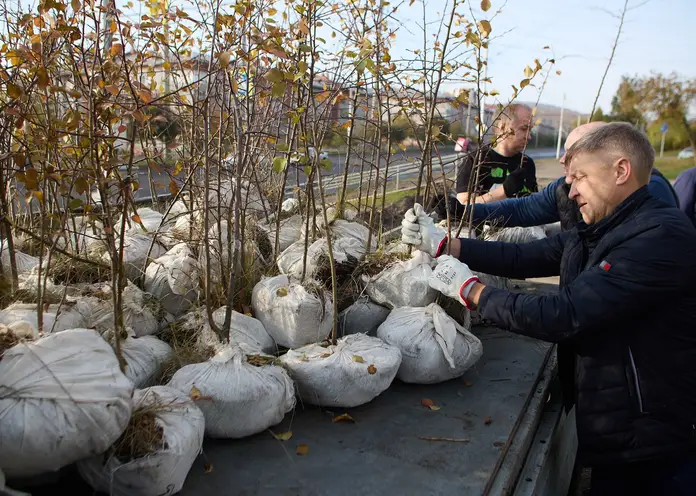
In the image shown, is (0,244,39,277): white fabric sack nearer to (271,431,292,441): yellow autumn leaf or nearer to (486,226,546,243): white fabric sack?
(271,431,292,441): yellow autumn leaf

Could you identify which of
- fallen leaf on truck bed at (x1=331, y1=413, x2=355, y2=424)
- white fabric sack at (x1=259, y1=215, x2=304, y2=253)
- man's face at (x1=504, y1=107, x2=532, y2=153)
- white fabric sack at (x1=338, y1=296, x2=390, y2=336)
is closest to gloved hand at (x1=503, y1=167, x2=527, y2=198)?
man's face at (x1=504, y1=107, x2=532, y2=153)

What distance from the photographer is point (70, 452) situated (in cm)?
153

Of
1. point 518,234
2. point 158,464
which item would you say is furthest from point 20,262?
point 518,234

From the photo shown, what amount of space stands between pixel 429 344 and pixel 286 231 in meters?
1.49

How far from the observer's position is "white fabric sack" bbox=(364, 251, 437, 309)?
2.89 m

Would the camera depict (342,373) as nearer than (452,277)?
Yes

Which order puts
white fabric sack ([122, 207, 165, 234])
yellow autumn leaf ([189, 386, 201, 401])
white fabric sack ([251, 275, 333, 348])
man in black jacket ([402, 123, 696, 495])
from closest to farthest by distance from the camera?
man in black jacket ([402, 123, 696, 495])
yellow autumn leaf ([189, 386, 201, 401])
white fabric sack ([251, 275, 333, 348])
white fabric sack ([122, 207, 165, 234])

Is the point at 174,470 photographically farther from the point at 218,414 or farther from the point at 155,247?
the point at 155,247

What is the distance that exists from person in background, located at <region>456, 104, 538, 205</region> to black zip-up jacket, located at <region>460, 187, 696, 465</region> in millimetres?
1896

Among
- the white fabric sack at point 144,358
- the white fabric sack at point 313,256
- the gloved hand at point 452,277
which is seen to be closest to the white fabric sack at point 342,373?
the gloved hand at point 452,277

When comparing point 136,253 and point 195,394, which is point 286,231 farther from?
point 195,394

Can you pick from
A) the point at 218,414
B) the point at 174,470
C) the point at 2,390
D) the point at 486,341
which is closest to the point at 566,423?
the point at 486,341

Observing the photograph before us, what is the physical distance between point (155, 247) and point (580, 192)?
233 cm

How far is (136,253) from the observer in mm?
3148
